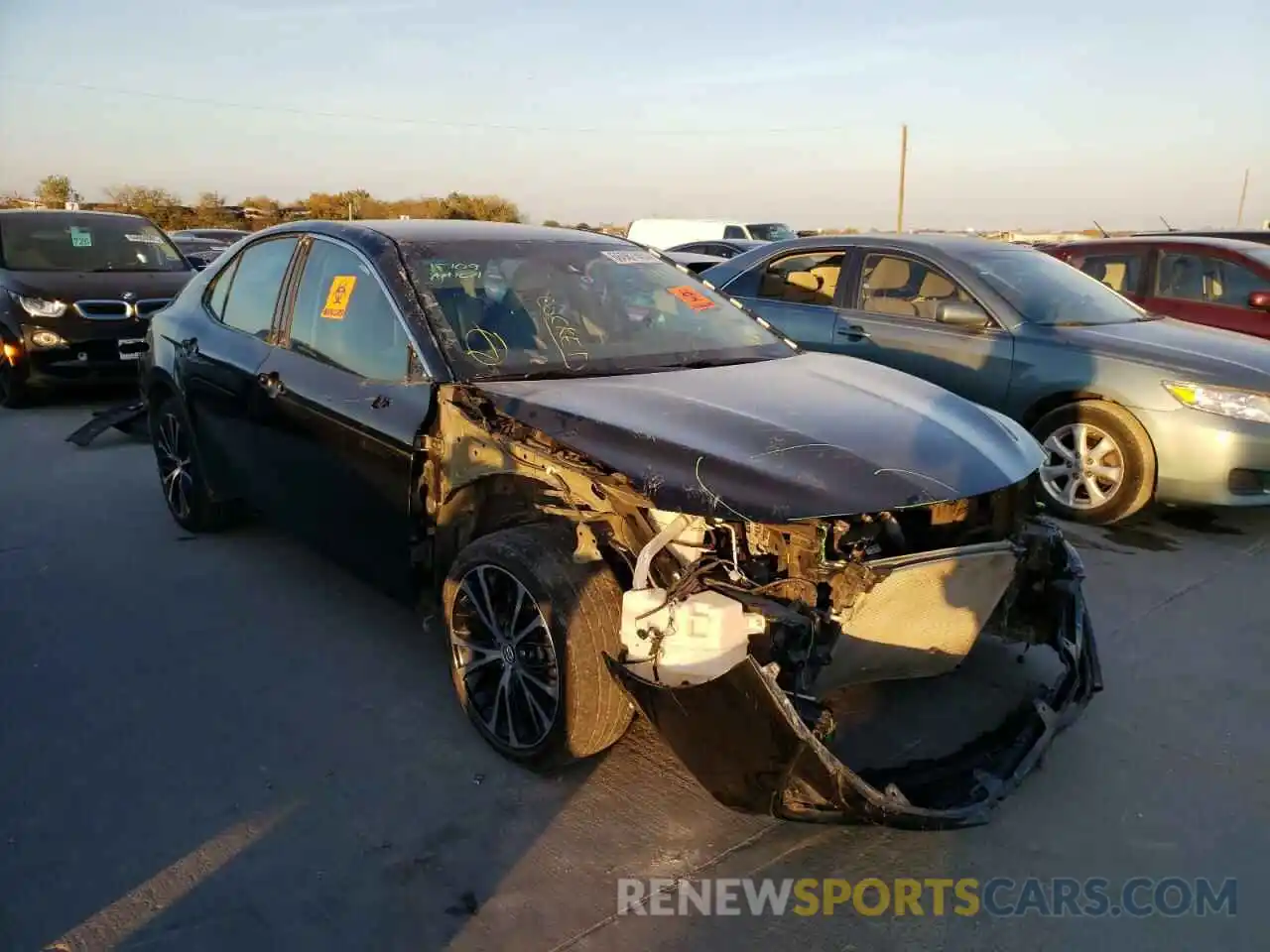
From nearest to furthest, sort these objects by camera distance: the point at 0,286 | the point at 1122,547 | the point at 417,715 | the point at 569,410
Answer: the point at 569,410
the point at 417,715
the point at 1122,547
the point at 0,286

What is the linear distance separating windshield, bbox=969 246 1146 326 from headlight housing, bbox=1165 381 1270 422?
0.87m

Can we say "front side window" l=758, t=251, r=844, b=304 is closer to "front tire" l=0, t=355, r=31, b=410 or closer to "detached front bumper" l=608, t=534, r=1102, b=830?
"detached front bumper" l=608, t=534, r=1102, b=830

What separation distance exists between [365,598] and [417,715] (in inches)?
44.9

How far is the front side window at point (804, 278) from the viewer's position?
6.80 meters

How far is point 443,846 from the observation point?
8.89ft

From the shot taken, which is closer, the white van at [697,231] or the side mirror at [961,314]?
the side mirror at [961,314]

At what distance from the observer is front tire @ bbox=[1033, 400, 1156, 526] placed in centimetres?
535

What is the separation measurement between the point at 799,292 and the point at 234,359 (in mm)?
4016

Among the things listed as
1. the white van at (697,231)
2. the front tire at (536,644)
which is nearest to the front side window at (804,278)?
the front tire at (536,644)

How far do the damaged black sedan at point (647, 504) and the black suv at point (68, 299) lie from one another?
5.16 m

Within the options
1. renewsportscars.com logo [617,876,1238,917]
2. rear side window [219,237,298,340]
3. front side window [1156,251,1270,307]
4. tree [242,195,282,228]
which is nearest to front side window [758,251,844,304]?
front side window [1156,251,1270,307]

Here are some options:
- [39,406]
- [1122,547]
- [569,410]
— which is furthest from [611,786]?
[39,406]

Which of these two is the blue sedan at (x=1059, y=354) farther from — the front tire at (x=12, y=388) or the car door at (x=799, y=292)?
the front tire at (x=12, y=388)

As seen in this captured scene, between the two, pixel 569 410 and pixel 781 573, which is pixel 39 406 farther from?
pixel 781 573
